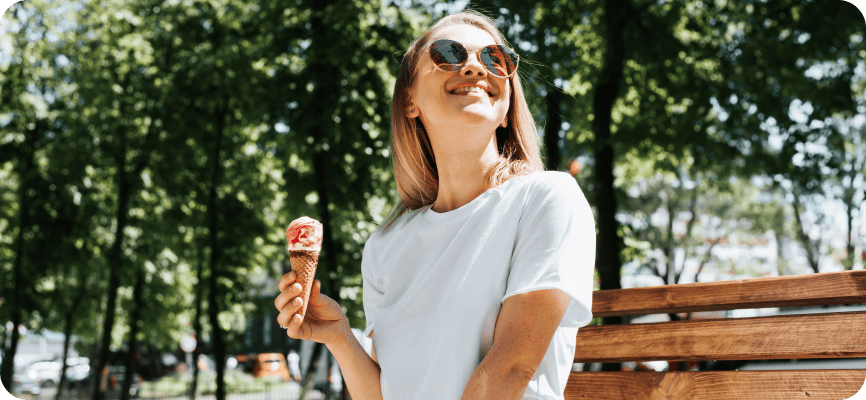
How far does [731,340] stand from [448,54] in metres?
1.56

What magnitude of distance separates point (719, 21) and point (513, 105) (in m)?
9.02

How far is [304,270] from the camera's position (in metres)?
2.12

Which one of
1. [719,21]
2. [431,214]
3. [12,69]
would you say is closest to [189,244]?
[12,69]

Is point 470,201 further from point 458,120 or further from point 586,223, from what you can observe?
point 586,223

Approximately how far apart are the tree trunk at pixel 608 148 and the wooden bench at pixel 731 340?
6383 millimetres

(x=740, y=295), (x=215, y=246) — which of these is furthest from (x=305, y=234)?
(x=215, y=246)

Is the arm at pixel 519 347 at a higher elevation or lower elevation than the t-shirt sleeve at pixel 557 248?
lower

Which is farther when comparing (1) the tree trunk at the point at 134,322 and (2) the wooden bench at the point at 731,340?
(1) the tree trunk at the point at 134,322

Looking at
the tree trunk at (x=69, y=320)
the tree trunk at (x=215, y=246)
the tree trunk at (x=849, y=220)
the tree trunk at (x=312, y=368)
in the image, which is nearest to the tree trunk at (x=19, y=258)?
the tree trunk at (x=69, y=320)

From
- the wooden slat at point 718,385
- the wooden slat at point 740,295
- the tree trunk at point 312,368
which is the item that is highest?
the wooden slat at point 740,295

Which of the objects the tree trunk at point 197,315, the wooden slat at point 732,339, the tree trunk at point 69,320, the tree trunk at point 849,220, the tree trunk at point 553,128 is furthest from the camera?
the tree trunk at point 849,220

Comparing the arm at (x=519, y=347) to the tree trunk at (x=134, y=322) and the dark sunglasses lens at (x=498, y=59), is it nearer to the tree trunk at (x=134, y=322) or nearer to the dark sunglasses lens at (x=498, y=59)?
the dark sunglasses lens at (x=498, y=59)

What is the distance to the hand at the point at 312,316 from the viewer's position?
205 cm

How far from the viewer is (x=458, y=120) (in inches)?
86.9
